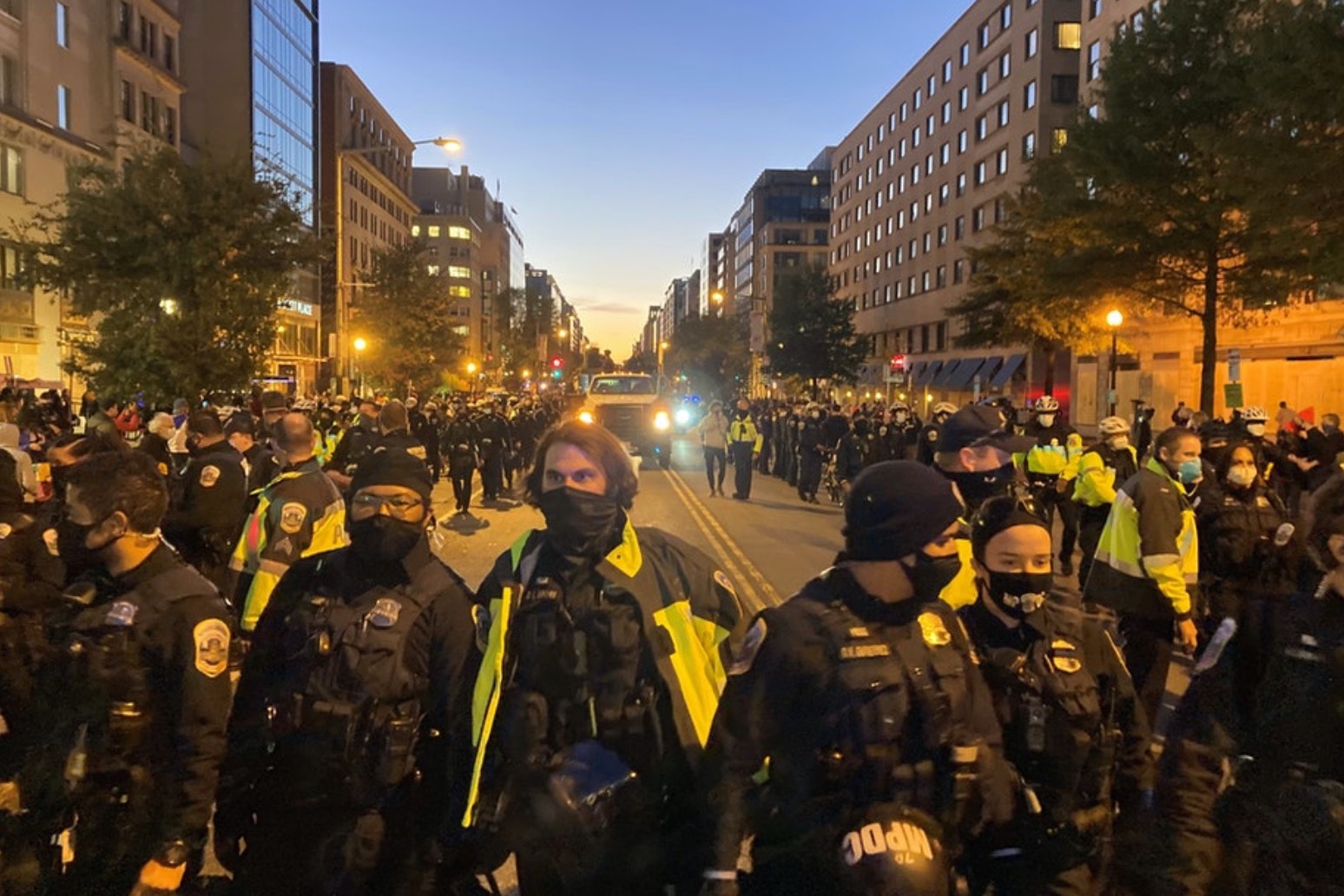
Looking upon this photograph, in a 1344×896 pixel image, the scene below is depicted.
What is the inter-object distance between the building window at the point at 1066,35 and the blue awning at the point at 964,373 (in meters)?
15.9

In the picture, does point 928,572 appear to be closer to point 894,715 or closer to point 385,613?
point 894,715

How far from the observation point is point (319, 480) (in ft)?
17.1

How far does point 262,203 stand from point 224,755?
19191 millimetres

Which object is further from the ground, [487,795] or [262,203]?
[262,203]

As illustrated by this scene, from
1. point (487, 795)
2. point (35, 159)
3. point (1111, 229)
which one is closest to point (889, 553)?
point (487, 795)

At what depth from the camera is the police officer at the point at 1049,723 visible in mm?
2863

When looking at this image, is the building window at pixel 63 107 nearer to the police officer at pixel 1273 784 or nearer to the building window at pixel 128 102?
the building window at pixel 128 102

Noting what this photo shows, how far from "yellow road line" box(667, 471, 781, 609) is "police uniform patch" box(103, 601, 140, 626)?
436 centimetres

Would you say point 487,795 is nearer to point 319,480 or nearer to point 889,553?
point 889,553

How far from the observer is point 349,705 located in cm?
300

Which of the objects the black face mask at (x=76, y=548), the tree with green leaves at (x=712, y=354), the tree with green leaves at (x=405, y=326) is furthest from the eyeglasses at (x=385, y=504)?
the tree with green leaves at (x=712, y=354)

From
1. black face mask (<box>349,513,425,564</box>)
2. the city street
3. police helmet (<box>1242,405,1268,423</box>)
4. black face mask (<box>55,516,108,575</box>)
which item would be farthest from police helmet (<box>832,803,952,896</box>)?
police helmet (<box>1242,405,1268,423</box>)

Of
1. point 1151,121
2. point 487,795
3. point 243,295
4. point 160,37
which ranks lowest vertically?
point 487,795

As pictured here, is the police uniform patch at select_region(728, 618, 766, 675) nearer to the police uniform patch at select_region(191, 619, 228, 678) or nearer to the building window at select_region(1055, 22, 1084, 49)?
the police uniform patch at select_region(191, 619, 228, 678)
